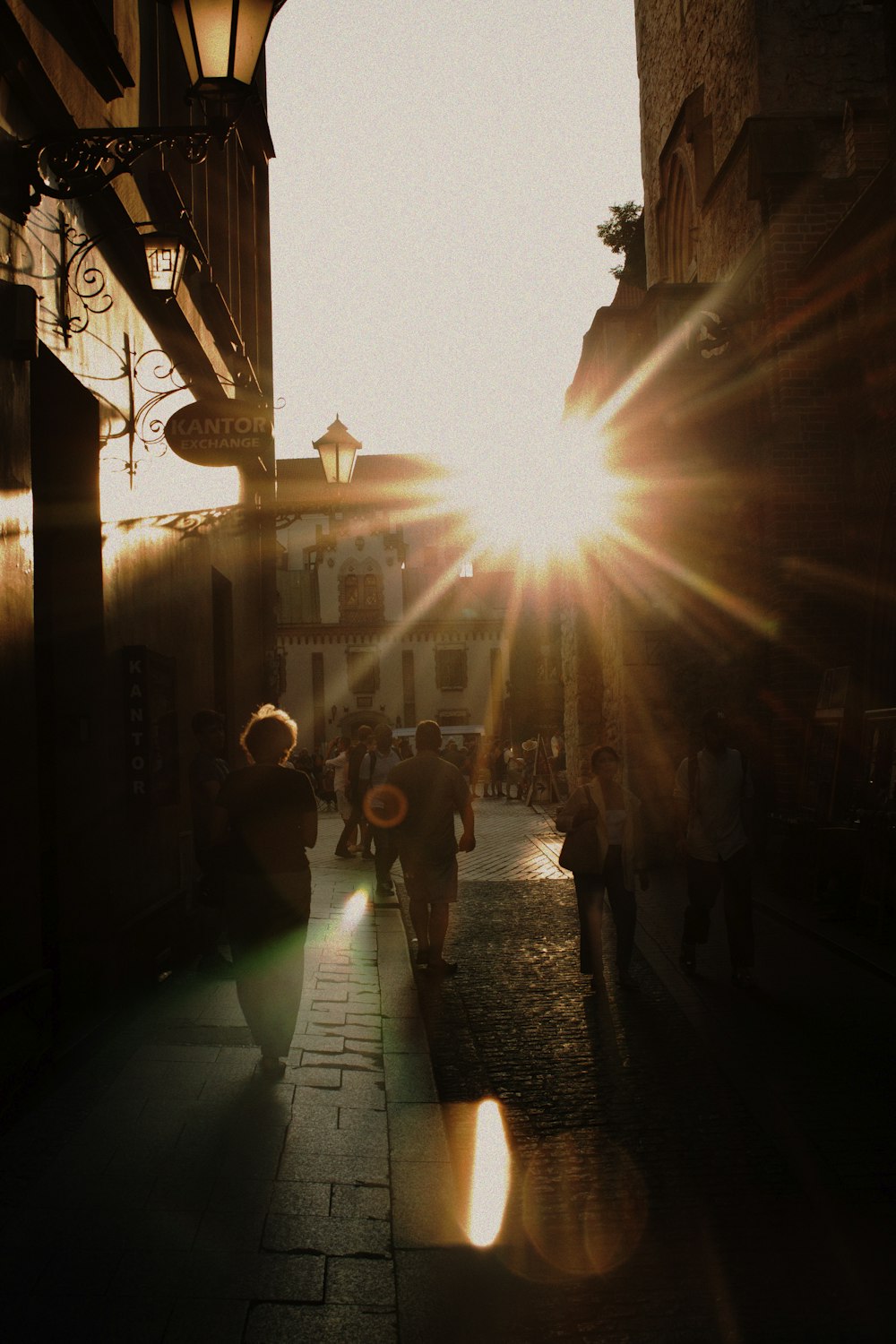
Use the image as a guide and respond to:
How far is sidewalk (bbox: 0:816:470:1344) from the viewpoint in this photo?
3445mm

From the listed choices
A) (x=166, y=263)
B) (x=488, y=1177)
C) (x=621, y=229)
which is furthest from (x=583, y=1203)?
(x=621, y=229)

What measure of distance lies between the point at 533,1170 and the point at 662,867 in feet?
35.7

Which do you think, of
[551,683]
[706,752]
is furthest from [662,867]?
[551,683]

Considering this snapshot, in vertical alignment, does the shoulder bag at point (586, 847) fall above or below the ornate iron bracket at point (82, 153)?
below

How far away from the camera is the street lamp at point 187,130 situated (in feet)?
17.3

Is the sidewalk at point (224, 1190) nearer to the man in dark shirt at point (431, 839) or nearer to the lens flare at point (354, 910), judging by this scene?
the man in dark shirt at point (431, 839)

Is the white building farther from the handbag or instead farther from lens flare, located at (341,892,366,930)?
the handbag

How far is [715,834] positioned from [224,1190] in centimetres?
484

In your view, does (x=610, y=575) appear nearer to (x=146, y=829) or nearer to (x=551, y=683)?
(x=146, y=829)

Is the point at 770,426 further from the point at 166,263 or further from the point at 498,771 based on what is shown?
the point at 498,771

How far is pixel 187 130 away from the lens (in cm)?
586

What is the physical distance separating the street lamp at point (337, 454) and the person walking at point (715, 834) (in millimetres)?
7875

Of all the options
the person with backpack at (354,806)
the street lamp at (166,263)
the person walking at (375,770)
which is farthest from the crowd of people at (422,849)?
the person with backpack at (354,806)

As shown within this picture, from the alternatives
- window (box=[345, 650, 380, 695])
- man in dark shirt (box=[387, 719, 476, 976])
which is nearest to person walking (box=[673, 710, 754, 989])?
man in dark shirt (box=[387, 719, 476, 976])
